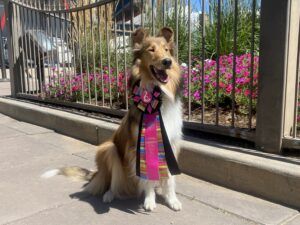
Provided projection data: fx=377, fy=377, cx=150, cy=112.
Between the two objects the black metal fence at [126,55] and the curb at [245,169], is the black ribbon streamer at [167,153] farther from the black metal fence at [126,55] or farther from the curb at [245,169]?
the black metal fence at [126,55]

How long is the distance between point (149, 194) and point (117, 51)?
4.07 meters

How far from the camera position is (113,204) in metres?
3.79

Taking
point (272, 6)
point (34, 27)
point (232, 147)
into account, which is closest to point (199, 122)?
point (232, 147)

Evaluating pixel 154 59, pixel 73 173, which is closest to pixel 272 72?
pixel 154 59

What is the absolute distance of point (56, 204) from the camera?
3.75 metres

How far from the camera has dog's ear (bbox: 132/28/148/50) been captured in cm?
375

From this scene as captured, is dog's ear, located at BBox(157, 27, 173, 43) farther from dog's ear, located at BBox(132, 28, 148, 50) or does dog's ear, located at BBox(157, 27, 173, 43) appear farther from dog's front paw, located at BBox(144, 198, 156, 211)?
dog's front paw, located at BBox(144, 198, 156, 211)

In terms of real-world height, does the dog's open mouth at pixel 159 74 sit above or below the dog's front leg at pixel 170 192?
above

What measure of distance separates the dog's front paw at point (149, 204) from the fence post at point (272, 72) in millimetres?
1352

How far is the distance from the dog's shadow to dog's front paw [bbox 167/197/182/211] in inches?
5.8

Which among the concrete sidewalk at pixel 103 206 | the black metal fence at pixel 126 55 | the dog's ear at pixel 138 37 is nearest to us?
the concrete sidewalk at pixel 103 206

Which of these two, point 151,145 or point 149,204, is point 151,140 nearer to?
point 151,145

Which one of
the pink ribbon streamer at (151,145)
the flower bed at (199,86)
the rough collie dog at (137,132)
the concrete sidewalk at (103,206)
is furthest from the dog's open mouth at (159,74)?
the concrete sidewalk at (103,206)

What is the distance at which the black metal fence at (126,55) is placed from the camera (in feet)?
17.6
